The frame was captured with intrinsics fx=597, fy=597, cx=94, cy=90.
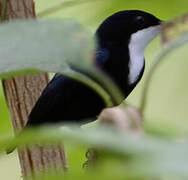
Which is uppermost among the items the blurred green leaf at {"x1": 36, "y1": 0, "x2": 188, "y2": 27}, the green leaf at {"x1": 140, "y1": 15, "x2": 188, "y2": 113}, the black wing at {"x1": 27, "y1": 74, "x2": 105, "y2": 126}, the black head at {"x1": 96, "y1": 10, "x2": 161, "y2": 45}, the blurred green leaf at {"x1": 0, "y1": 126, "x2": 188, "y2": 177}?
the green leaf at {"x1": 140, "y1": 15, "x2": 188, "y2": 113}


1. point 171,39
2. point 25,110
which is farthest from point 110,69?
point 171,39

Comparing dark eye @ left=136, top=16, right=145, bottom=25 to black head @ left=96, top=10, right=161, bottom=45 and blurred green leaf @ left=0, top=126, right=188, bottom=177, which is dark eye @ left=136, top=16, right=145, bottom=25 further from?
blurred green leaf @ left=0, top=126, right=188, bottom=177

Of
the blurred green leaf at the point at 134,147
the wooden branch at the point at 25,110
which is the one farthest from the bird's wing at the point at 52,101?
the blurred green leaf at the point at 134,147

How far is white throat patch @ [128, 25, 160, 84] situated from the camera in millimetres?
2318

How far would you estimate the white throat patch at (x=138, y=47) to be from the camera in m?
2.32

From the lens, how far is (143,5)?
1409 millimetres

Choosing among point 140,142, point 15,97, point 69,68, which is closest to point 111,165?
point 140,142

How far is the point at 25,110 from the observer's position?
1640mm

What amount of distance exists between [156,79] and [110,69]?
3.74 feet

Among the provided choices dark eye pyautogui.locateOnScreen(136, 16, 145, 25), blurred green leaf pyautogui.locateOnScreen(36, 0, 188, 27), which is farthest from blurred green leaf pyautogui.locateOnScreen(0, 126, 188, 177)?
dark eye pyautogui.locateOnScreen(136, 16, 145, 25)

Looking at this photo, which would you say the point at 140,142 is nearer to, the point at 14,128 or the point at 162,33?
the point at 162,33

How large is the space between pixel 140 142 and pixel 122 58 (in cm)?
198

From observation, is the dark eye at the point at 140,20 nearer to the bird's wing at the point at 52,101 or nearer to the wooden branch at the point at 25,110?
the bird's wing at the point at 52,101

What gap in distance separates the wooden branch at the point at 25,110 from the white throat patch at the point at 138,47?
73cm
